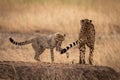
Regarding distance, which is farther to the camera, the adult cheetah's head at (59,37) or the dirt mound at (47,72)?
the adult cheetah's head at (59,37)

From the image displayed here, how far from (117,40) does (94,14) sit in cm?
135

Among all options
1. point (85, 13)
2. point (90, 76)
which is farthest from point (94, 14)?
point (90, 76)

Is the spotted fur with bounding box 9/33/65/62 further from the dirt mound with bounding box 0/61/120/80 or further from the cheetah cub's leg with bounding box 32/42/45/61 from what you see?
the dirt mound with bounding box 0/61/120/80

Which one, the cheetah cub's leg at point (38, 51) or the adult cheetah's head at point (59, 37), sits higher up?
the adult cheetah's head at point (59, 37)

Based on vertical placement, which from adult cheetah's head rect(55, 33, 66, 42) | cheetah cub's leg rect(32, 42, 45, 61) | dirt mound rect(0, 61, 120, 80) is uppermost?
adult cheetah's head rect(55, 33, 66, 42)

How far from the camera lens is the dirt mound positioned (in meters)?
10.2

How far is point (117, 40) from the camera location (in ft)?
53.6

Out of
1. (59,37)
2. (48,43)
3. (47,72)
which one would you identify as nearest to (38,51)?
(48,43)

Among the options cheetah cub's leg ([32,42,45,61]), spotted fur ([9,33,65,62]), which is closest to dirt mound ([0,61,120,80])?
spotted fur ([9,33,65,62])

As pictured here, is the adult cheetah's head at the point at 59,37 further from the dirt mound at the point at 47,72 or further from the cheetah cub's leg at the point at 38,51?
the dirt mound at the point at 47,72

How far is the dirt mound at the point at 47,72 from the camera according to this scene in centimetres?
1016

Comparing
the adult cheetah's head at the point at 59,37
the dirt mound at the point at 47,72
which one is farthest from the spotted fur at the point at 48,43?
the dirt mound at the point at 47,72

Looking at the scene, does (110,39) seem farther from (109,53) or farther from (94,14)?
(109,53)

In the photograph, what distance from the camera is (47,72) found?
1014cm
